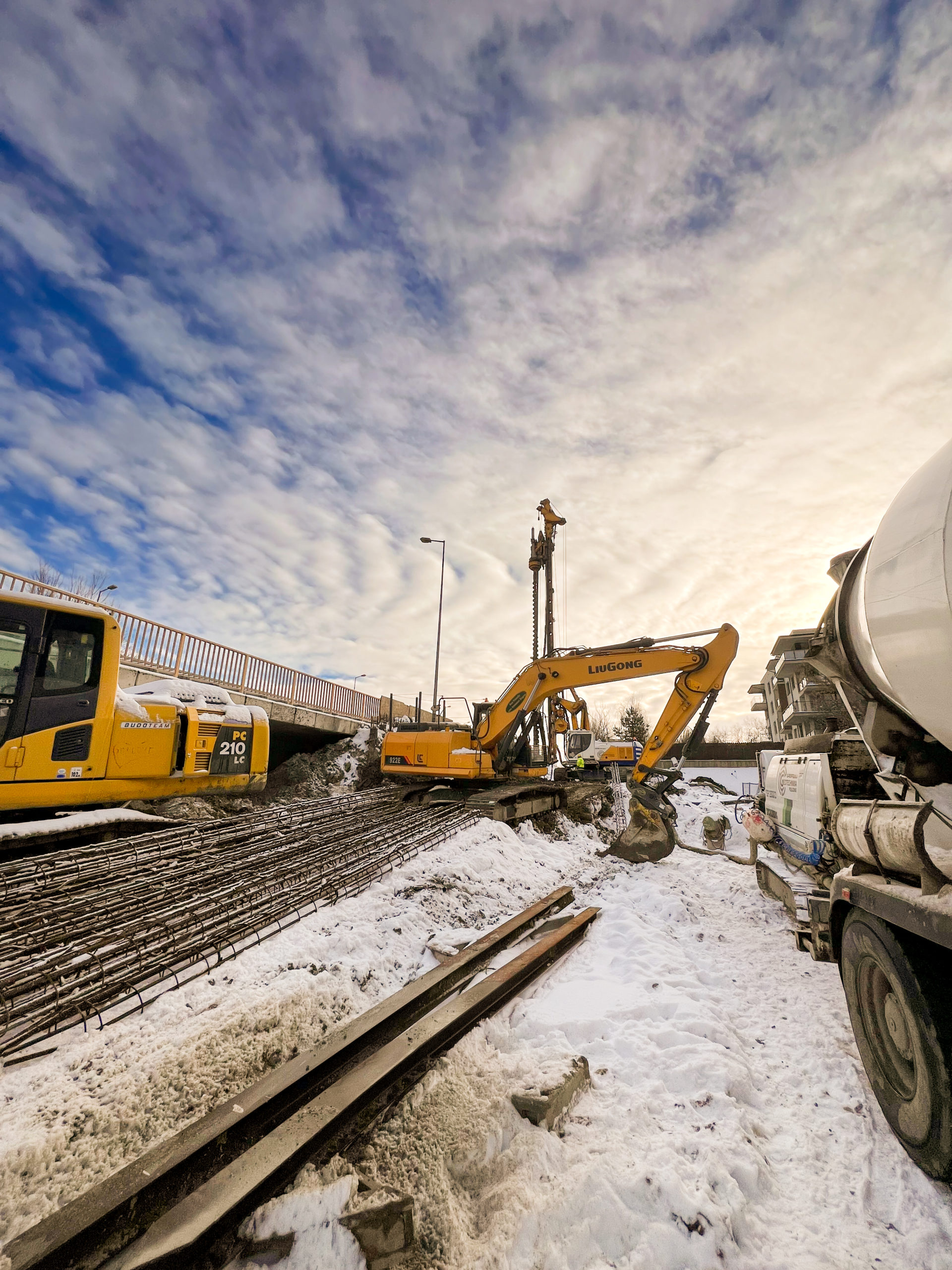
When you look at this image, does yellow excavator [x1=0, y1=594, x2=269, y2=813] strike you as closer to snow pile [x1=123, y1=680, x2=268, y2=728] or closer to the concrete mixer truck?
snow pile [x1=123, y1=680, x2=268, y2=728]

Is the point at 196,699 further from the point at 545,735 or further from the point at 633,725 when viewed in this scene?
the point at 633,725

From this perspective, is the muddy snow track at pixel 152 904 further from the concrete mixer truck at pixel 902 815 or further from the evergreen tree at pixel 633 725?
the evergreen tree at pixel 633 725

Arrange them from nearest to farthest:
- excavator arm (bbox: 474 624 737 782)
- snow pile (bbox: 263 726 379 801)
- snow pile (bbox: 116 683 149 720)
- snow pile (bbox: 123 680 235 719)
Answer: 1. snow pile (bbox: 116 683 149 720)
2. snow pile (bbox: 123 680 235 719)
3. excavator arm (bbox: 474 624 737 782)
4. snow pile (bbox: 263 726 379 801)

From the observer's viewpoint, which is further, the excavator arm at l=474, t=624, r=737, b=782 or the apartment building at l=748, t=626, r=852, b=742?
the excavator arm at l=474, t=624, r=737, b=782

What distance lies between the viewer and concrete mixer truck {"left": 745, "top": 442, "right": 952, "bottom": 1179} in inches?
92.0

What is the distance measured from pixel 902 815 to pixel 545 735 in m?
12.1

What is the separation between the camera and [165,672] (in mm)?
14383

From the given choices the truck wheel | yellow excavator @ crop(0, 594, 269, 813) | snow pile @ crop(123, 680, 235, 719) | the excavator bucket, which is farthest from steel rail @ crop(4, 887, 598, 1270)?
the excavator bucket

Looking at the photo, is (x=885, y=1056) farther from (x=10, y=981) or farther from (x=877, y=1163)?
(x=10, y=981)

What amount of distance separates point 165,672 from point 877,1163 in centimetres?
1521

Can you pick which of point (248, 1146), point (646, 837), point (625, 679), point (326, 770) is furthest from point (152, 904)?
point (326, 770)

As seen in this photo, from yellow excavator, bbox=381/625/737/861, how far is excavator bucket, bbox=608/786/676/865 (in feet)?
0.05

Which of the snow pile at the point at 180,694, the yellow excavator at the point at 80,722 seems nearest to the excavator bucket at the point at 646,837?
the yellow excavator at the point at 80,722

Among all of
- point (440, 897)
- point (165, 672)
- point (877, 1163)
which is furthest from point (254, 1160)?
point (165, 672)
